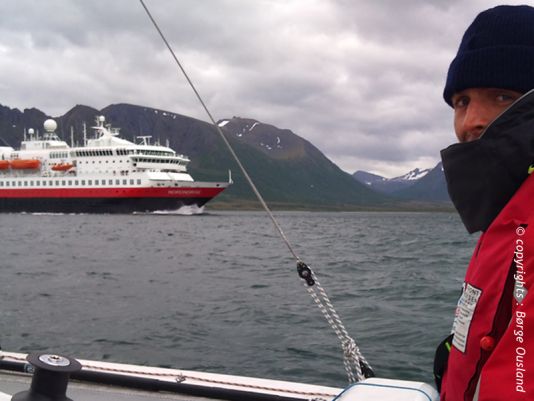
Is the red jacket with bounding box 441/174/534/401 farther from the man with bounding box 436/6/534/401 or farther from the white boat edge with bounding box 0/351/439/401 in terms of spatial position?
the white boat edge with bounding box 0/351/439/401

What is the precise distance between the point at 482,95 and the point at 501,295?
17.0 inches

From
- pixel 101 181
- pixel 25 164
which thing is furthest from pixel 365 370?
pixel 25 164

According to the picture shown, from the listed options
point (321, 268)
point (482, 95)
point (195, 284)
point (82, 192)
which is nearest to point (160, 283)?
point (195, 284)

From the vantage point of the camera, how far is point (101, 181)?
4772cm

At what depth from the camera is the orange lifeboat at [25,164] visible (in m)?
53.6

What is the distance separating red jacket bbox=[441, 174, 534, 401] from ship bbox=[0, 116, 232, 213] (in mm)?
45968

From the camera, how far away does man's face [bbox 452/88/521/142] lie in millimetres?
1057

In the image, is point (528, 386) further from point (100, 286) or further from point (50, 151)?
point (50, 151)

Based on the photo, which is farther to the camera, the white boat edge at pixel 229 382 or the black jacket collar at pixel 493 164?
the white boat edge at pixel 229 382

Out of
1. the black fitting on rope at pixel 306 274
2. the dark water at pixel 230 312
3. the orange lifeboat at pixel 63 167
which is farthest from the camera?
the orange lifeboat at pixel 63 167

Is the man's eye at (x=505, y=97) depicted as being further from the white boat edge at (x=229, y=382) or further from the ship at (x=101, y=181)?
the ship at (x=101, y=181)

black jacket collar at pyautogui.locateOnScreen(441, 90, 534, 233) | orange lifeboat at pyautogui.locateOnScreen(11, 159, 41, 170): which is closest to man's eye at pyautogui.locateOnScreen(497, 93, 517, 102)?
black jacket collar at pyautogui.locateOnScreen(441, 90, 534, 233)

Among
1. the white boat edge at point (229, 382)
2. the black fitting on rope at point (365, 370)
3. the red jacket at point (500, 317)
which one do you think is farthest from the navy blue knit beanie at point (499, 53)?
the black fitting on rope at point (365, 370)

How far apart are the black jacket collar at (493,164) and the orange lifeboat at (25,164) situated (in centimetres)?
5745
